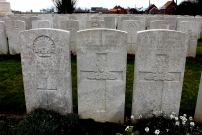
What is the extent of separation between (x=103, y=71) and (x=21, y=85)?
285cm

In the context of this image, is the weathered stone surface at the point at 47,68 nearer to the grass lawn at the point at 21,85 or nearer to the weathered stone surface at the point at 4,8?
the grass lawn at the point at 21,85

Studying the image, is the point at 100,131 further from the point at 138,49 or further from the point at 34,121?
the point at 138,49

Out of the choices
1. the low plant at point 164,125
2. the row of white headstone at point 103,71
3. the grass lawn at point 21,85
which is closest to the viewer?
the low plant at point 164,125

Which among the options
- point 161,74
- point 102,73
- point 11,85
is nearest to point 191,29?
point 161,74

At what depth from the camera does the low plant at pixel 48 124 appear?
3.15 meters

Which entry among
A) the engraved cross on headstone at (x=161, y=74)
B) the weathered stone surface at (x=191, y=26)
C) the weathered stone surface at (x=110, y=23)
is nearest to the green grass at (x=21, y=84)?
the engraved cross on headstone at (x=161, y=74)

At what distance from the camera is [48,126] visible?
3203 millimetres

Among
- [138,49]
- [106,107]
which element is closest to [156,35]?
[138,49]

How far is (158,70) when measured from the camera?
335cm

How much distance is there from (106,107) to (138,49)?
120cm

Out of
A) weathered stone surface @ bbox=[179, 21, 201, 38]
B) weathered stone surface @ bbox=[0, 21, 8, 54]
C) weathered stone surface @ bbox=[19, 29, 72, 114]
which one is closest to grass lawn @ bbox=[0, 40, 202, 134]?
weathered stone surface @ bbox=[0, 21, 8, 54]

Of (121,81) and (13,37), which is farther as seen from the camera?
(13,37)

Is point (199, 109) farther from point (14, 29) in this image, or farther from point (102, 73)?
point (14, 29)

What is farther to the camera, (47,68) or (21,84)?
(21,84)
